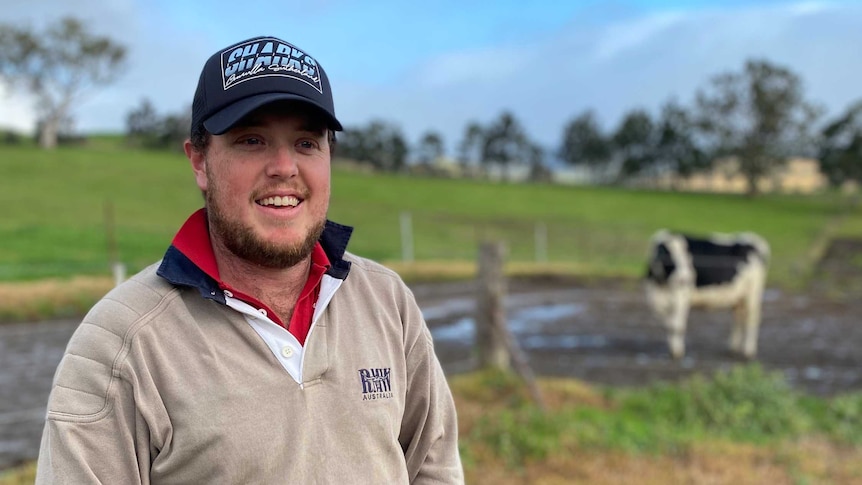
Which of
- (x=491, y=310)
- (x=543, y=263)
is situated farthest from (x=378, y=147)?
(x=491, y=310)

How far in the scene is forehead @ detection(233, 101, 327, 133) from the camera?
1.67m

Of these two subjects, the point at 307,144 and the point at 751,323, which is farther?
the point at 751,323

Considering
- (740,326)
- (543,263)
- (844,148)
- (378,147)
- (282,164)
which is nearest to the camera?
(282,164)

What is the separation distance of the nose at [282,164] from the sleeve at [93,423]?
0.47 metres

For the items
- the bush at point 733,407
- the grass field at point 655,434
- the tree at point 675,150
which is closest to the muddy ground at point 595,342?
the grass field at point 655,434

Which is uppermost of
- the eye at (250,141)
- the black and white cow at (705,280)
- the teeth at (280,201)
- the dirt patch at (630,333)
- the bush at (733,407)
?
the eye at (250,141)

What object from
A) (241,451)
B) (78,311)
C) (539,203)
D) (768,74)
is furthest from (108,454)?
(768,74)

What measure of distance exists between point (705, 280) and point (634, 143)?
74057 millimetres

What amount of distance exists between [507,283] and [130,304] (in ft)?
46.4

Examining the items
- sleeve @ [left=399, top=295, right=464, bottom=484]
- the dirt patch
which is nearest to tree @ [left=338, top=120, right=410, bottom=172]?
the dirt patch

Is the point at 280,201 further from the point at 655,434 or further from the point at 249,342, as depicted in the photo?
the point at 655,434

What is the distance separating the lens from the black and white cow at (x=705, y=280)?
967 centimetres

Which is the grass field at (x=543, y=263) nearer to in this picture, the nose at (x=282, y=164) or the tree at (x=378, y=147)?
the nose at (x=282, y=164)

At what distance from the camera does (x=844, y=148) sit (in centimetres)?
4884
